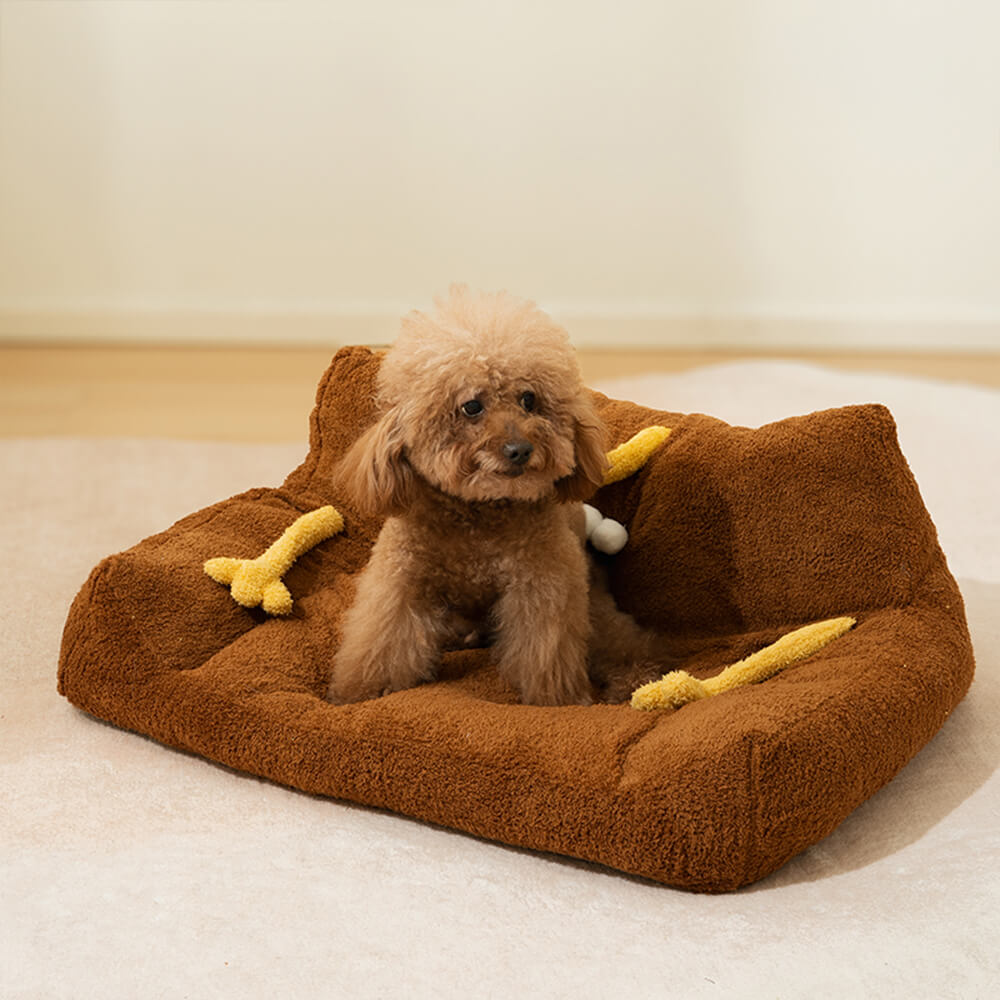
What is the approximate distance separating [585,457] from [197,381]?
2084 mm

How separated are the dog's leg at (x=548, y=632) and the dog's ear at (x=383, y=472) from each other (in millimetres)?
172

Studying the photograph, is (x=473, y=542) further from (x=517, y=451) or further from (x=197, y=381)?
(x=197, y=381)

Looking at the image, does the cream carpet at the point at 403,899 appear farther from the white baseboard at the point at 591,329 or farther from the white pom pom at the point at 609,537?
the white baseboard at the point at 591,329

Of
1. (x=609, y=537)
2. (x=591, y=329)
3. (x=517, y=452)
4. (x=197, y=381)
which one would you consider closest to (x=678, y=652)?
(x=609, y=537)

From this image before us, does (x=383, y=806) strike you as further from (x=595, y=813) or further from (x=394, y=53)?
(x=394, y=53)

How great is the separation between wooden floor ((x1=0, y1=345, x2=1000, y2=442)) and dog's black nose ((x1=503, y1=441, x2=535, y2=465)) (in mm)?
1577

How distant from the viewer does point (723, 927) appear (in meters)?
1.16

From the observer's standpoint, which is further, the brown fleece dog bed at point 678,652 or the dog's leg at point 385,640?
the dog's leg at point 385,640

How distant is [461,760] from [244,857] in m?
0.23

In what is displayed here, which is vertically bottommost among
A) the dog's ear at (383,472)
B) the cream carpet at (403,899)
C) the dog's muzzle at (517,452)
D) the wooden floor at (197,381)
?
the cream carpet at (403,899)

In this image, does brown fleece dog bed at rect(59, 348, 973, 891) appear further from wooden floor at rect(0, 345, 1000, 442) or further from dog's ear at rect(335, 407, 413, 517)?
wooden floor at rect(0, 345, 1000, 442)

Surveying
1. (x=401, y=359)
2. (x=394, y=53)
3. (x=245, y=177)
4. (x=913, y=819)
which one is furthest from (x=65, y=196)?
(x=913, y=819)

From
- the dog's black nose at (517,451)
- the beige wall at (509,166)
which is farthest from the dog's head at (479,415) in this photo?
the beige wall at (509,166)

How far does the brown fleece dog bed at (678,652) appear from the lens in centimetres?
123
